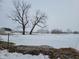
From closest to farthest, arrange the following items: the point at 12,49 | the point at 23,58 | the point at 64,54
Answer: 1. the point at 23,58
2. the point at 64,54
3. the point at 12,49

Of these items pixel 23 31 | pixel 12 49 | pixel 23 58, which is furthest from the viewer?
pixel 23 31

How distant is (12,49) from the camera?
1380cm

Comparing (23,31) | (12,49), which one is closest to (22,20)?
(23,31)

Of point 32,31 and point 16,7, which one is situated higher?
point 16,7

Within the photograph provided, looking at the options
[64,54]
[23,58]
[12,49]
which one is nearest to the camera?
[23,58]

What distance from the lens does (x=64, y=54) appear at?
39.8ft

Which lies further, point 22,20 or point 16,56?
point 22,20

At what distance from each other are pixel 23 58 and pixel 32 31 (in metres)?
40.2

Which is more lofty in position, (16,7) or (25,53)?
(16,7)

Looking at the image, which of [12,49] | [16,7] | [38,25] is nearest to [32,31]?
[38,25]

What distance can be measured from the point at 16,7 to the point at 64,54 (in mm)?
40593

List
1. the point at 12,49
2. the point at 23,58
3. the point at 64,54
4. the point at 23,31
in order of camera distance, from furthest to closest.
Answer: the point at 23,31 → the point at 12,49 → the point at 64,54 → the point at 23,58

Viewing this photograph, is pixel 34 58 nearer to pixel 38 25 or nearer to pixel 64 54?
pixel 64 54

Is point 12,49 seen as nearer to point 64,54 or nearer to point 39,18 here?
point 64,54
